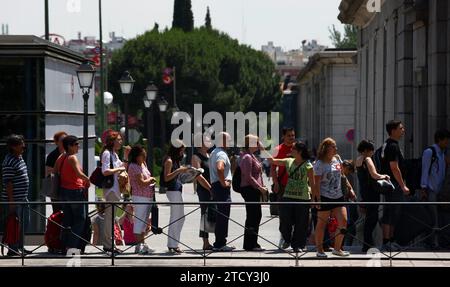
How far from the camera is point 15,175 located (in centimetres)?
1650

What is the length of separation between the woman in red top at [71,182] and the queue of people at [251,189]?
13mm

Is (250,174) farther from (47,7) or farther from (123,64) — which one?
(123,64)

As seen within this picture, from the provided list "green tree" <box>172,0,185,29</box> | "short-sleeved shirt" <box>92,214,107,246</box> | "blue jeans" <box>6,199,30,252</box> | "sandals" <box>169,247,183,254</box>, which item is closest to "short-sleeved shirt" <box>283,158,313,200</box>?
"sandals" <box>169,247,183,254</box>

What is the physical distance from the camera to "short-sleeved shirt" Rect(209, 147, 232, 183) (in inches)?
675

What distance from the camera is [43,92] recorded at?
20.5 metres

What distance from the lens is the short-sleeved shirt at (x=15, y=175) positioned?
16.5 m

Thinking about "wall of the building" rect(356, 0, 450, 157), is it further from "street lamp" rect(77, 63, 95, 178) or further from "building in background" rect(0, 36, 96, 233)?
"building in background" rect(0, 36, 96, 233)

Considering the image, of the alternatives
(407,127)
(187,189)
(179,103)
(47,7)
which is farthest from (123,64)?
(407,127)

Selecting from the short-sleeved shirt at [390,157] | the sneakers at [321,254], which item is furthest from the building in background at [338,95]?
the sneakers at [321,254]

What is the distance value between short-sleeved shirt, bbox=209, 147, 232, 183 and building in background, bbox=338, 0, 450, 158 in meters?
5.22

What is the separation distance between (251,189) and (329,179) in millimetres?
1490

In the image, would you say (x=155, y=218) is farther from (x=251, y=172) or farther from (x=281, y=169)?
(x=281, y=169)

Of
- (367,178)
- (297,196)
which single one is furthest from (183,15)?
(297,196)
